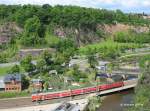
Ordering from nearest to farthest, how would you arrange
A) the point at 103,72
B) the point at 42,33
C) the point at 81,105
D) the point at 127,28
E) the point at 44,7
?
the point at 81,105
the point at 103,72
the point at 42,33
the point at 44,7
the point at 127,28

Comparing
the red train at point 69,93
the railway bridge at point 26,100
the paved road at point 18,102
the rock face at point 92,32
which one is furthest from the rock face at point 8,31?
the paved road at point 18,102

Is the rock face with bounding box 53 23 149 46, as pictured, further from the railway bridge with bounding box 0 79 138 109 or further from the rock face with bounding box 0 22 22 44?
the railway bridge with bounding box 0 79 138 109

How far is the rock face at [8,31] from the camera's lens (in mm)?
89062

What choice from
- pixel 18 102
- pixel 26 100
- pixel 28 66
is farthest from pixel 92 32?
pixel 18 102

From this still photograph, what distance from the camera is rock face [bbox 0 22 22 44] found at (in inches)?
3506

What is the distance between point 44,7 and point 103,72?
50094mm

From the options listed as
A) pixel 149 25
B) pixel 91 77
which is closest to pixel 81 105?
pixel 91 77

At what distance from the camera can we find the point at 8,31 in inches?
3647

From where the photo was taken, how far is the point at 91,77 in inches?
2389

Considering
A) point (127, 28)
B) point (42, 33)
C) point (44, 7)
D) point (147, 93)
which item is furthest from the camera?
point (127, 28)

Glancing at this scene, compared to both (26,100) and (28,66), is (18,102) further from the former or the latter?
(28,66)

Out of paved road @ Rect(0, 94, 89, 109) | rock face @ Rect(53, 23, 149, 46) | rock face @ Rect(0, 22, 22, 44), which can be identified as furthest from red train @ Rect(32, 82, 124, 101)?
rock face @ Rect(53, 23, 149, 46)

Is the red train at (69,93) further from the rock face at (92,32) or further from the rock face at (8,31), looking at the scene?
the rock face at (92,32)

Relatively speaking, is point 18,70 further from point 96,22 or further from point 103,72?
point 96,22
